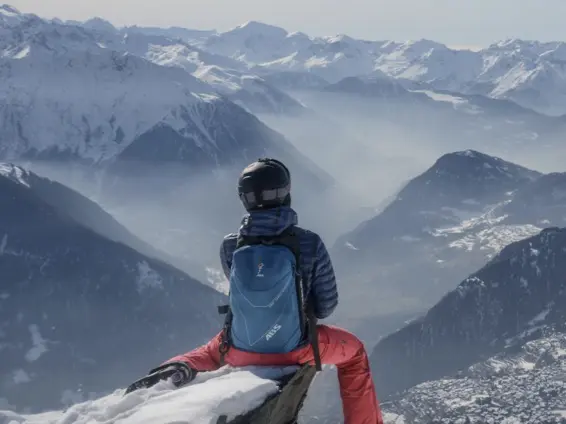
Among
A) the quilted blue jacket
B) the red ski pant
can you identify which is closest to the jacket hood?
the quilted blue jacket

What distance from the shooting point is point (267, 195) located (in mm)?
13375

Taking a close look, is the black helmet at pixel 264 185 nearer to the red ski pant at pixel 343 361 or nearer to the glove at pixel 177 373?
the red ski pant at pixel 343 361

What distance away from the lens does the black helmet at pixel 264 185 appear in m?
13.3

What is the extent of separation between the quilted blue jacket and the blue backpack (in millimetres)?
201

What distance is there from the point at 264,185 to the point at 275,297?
2.43 m

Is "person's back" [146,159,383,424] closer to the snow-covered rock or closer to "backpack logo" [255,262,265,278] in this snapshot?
"backpack logo" [255,262,265,278]

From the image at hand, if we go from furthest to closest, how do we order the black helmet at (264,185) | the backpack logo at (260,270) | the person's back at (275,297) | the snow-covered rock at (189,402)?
1. the black helmet at (264,185)
2. the person's back at (275,297)
3. the backpack logo at (260,270)
4. the snow-covered rock at (189,402)

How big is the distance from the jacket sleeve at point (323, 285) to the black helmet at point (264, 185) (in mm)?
1468

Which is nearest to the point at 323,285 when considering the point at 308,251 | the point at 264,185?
the point at 308,251

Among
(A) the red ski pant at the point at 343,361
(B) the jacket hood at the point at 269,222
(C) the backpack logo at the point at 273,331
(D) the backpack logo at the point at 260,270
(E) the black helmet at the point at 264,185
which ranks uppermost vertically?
(E) the black helmet at the point at 264,185

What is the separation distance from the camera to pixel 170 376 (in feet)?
41.9

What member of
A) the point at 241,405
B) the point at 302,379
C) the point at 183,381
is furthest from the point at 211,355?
the point at 241,405

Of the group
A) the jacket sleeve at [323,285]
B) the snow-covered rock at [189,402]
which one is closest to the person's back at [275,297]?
the jacket sleeve at [323,285]

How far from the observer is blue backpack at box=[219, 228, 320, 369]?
12.7m
